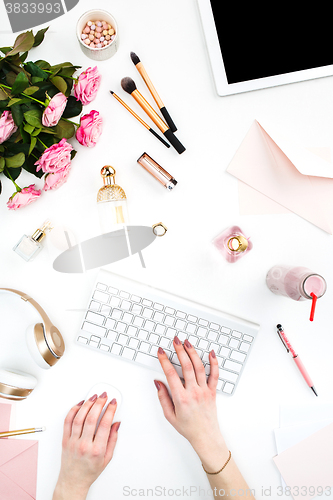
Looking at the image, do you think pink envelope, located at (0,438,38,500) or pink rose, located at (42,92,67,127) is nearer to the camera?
pink rose, located at (42,92,67,127)

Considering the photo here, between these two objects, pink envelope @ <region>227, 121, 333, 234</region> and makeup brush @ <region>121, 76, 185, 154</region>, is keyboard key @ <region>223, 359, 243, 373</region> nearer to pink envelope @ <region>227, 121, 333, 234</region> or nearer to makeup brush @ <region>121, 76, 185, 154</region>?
pink envelope @ <region>227, 121, 333, 234</region>

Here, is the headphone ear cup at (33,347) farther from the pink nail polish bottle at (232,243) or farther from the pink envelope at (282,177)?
the pink envelope at (282,177)

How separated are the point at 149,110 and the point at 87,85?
16 cm

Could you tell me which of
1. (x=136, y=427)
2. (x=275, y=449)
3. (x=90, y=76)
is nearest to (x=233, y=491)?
(x=275, y=449)

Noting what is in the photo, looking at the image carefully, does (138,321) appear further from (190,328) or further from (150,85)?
(150,85)

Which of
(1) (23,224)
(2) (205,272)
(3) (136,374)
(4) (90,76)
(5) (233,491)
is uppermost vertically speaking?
(4) (90,76)

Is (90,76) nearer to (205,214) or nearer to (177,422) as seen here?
(205,214)

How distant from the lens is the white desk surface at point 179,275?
0.81 m

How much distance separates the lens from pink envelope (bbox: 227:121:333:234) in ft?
2.64

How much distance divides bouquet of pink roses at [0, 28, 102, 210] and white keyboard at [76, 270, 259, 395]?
291 millimetres

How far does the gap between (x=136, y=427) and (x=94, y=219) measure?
562 millimetres

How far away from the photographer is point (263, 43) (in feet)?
2.45

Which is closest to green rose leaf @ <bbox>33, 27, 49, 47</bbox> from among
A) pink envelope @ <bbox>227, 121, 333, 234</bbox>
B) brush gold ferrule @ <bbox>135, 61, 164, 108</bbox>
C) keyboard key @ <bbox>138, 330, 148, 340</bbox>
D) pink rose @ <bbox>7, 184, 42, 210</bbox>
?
brush gold ferrule @ <bbox>135, 61, 164, 108</bbox>

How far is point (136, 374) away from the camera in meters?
0.83
